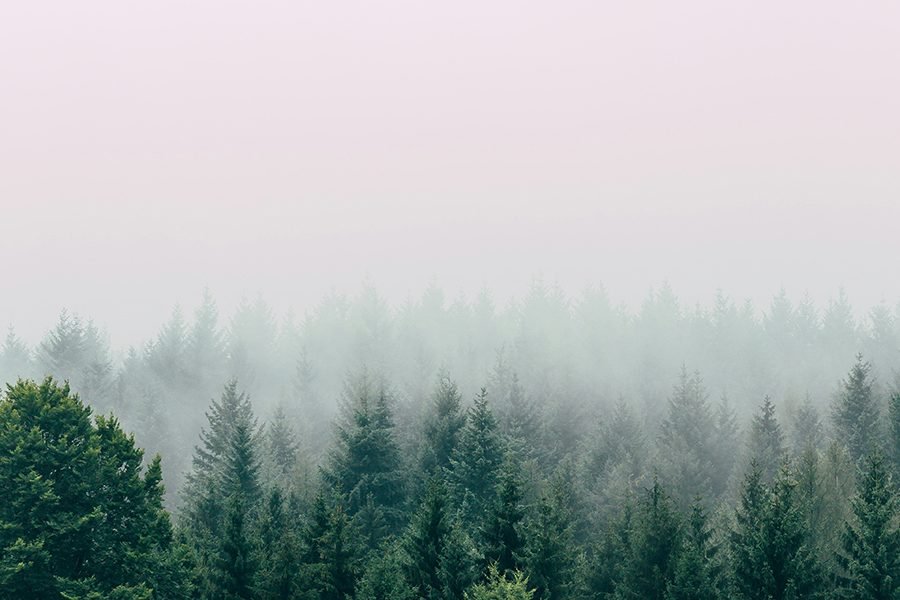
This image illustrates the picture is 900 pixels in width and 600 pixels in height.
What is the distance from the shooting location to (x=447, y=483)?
206 feet

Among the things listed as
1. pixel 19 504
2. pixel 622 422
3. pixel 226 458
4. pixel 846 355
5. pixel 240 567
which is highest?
pixel 846 355

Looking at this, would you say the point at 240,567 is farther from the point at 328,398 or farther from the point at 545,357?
the point at 545,357

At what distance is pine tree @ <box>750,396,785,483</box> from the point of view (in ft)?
240

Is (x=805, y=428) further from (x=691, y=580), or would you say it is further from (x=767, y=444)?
(x=691, y=580)

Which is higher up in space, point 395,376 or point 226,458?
point 395,376

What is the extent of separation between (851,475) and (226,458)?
43.3 meters

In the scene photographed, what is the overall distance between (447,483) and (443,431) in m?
7.66

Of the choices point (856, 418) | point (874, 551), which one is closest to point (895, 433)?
point (856, 418)

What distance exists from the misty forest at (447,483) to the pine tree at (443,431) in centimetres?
17

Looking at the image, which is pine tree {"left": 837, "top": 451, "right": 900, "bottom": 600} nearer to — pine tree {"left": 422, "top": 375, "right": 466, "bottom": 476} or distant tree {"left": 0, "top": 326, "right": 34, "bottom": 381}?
pine tree {"left": 422, "top": 375, "right": 466, "bottom": 476}

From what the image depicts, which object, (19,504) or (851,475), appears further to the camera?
(851,475)

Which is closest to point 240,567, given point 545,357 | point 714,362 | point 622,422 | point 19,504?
point 19,504

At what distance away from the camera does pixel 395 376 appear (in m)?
146

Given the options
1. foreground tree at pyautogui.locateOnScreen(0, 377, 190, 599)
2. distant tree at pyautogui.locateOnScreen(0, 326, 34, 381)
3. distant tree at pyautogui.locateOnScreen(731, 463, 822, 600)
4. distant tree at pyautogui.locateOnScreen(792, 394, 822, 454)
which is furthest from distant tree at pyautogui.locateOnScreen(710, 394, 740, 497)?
distant tree at pyautogui.locateOnScreen(0, 326, 34, 381)
